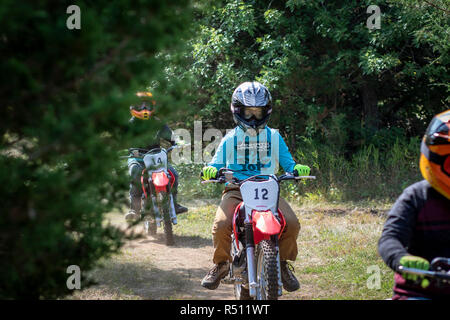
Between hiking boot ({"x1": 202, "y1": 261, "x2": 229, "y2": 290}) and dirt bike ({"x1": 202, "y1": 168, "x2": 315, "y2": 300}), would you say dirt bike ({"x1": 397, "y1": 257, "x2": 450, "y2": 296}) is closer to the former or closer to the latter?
dirt bike ({"x1": 202, "y1": 168, "x2": 315, "y2": 300})

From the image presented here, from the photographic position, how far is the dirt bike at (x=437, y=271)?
2.78m

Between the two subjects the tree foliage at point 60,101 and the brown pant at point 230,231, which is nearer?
the tree foliage at point 60,101

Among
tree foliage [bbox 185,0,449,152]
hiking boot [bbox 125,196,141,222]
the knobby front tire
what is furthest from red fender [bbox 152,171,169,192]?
tree foliage [bbox 185,0,449,152]

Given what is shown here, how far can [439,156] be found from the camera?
3.15 m

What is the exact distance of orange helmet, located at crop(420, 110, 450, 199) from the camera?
123 inches

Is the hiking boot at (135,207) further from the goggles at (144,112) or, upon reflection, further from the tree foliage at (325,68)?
the goggles at (144,112)

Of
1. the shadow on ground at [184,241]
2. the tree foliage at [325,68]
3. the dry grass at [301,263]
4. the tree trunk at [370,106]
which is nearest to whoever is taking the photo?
the dry grass at [301,263]

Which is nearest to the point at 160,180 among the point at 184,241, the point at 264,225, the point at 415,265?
the point at 184,241

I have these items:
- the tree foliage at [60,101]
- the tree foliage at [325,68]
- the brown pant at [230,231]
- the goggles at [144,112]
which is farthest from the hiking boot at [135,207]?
the tree foliage at [60,101]

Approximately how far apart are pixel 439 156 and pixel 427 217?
341mm

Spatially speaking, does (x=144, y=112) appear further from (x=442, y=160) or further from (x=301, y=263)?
(x=301, y=263)

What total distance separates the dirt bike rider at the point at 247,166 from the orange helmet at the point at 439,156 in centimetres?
227

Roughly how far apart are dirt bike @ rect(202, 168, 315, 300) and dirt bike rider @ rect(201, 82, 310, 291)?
0.14 meters
